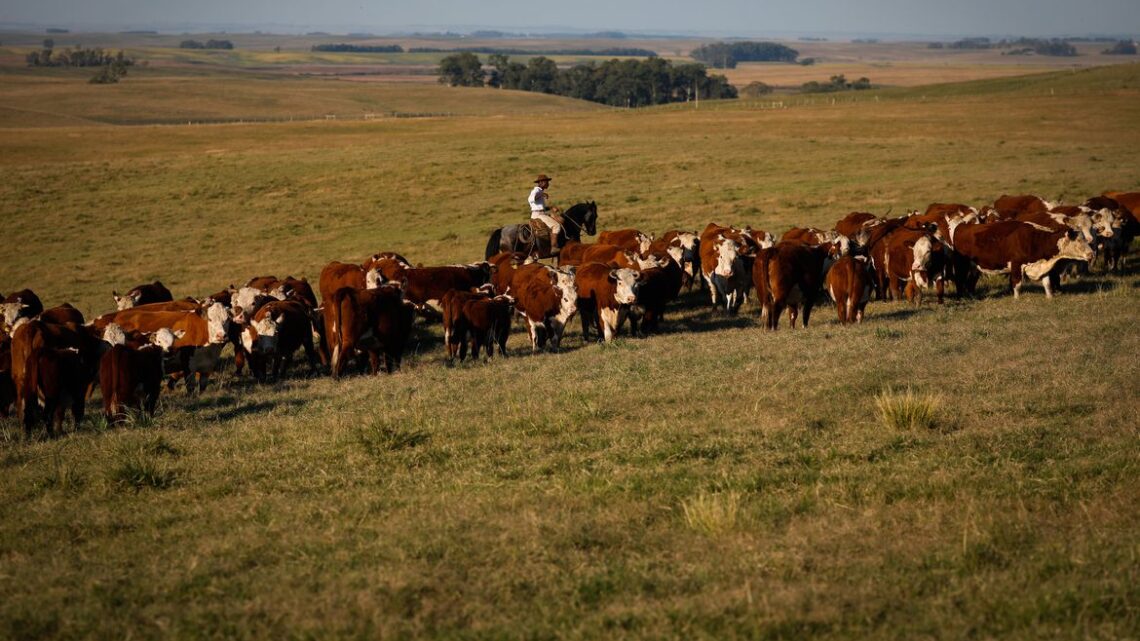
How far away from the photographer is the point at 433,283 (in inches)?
760

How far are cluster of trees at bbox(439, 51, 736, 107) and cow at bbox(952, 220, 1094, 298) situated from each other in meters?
110

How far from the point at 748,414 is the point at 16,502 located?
5.81 metres

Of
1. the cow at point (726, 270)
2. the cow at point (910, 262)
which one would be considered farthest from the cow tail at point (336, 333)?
the cow at point (910, 262)

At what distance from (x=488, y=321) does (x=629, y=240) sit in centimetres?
730

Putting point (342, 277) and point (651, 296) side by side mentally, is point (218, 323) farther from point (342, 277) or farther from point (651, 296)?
point (651, 296)

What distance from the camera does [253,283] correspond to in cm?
1989

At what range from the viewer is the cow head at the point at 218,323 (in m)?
15.1

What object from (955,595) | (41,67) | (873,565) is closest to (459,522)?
(873,565)

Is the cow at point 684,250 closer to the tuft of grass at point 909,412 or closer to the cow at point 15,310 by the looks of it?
the cow at point 15,310

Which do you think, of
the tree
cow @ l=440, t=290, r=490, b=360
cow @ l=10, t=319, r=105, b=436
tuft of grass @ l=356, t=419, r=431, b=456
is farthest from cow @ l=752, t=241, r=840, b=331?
the tree

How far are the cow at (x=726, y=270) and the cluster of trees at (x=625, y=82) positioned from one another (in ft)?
358

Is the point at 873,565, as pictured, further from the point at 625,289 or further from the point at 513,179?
the point at 513,179

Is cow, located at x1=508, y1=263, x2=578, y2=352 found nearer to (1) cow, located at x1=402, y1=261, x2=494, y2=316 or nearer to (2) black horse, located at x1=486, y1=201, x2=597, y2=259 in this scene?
Answer: (1) cow, located at x1=402, y1=261, x2=494, y2=316

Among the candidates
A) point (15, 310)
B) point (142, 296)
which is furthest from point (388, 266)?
point (15, 310)
